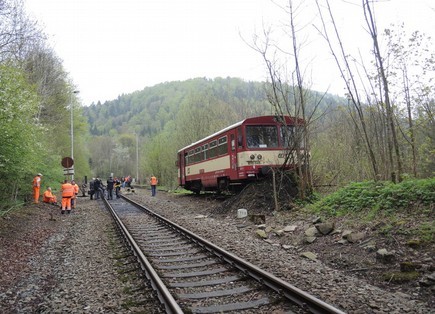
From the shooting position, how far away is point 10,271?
20.7 ft

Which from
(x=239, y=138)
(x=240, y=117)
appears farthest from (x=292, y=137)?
(x=240, y=117)

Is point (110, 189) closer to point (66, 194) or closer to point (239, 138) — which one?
point (66, 194)

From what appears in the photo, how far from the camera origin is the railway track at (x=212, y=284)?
4.16 m

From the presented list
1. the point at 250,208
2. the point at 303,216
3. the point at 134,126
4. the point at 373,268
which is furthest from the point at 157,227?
the point at 134,126

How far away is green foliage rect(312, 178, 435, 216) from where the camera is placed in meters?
7.03

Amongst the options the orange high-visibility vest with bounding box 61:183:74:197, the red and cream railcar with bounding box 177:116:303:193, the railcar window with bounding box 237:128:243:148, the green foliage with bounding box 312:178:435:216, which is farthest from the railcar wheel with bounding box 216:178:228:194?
the orange high-visibility vest with bounding box 61:183:74:197

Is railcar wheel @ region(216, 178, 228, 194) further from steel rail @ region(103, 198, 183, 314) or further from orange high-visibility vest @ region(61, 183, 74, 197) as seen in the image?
steel rail @ region(103, 198, 183, 314)

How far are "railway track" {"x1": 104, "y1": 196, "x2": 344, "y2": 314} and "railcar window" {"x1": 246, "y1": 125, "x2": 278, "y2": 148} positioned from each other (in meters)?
5.83

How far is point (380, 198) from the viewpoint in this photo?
792 cm

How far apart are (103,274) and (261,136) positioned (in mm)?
8466

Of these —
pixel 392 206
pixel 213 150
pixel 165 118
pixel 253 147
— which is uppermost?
pixel 165 118

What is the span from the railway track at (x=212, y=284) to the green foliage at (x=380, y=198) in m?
3.55

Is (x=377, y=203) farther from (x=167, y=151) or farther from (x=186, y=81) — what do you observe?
(x=186, y=81)

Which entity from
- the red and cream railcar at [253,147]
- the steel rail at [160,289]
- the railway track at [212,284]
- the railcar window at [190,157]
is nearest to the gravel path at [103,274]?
the steel rail at [160,289]
